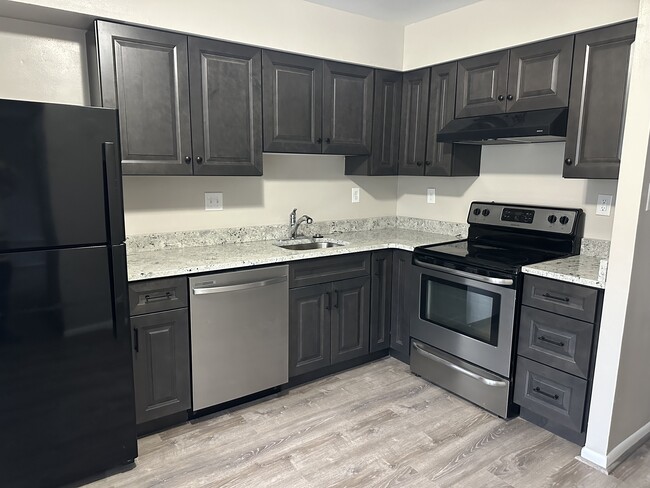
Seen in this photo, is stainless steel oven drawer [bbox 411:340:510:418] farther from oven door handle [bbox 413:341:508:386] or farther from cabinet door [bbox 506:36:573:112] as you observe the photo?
cabinet door [bbox 506:36:573:112]

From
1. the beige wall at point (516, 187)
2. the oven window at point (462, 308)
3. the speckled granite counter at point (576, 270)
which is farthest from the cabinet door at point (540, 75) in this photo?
the oven window at point (462, 308)

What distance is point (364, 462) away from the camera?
7.13 ft

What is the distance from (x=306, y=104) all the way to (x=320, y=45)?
407 mm

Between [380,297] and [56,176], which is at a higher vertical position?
[56,176]

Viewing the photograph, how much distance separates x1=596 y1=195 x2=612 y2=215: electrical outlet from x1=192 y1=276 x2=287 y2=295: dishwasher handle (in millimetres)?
1931

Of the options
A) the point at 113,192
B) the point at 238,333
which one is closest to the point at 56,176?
the point at 113,192

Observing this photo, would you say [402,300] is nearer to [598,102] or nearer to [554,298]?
[554,298]

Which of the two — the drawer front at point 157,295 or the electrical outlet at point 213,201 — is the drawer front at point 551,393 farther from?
the electrical outlet at point 213,201

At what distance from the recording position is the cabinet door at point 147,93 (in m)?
2.23

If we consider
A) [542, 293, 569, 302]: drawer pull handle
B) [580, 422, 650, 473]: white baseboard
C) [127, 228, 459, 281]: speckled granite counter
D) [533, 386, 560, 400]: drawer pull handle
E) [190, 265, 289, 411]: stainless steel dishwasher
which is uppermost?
[127, 228, 459, 281]: speckled granite counter

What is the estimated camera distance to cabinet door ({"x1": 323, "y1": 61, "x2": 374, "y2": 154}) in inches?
119

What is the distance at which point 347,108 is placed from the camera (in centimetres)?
312

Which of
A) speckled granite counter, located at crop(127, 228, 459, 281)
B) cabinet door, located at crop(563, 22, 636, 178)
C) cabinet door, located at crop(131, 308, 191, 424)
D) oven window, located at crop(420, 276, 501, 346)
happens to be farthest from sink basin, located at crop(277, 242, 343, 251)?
cabinet door, located at crop(563, 22, 636, 178)

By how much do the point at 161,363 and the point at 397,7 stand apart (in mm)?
2717
